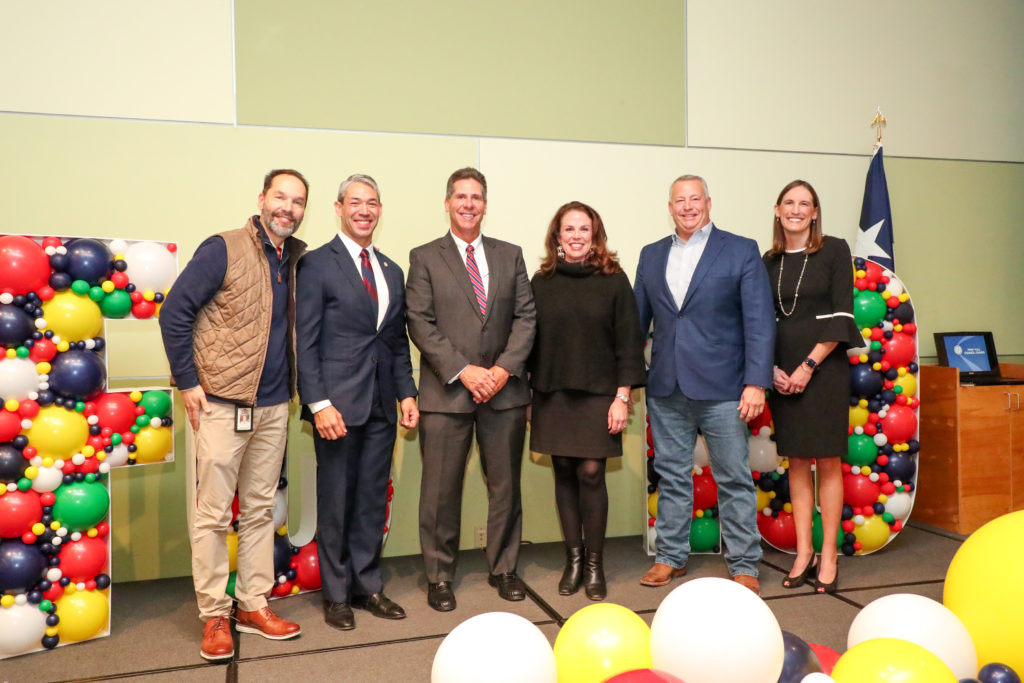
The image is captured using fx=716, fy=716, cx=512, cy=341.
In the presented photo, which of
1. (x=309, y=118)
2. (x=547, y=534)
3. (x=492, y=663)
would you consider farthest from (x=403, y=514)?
(x=492, y=663)

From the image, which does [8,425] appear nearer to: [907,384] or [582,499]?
[582,499]

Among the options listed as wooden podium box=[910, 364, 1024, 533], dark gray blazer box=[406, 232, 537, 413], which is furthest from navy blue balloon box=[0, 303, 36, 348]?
wooden podium box=[910, 364, 1024, 533]

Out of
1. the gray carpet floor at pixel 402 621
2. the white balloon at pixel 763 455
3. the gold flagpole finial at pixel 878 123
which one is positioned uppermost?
the gold flagpole finial at pixel 878 123

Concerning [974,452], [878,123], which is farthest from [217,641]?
[878,123]

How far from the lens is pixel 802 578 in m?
3.22

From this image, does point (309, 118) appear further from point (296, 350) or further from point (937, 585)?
point (937, 585)

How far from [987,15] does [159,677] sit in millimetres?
5970

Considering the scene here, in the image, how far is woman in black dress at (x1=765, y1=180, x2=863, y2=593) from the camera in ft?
10.3

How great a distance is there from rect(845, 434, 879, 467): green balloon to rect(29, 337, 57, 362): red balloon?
11.8 ft

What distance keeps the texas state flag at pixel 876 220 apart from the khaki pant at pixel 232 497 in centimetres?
359

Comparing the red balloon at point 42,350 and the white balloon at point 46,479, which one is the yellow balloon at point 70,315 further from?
the white balloon at point 46,479

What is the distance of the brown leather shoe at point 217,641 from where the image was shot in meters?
2.53

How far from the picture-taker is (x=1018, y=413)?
4.17 metres

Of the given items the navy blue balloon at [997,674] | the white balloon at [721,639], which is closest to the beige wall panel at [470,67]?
the white balloon at [721,639]
